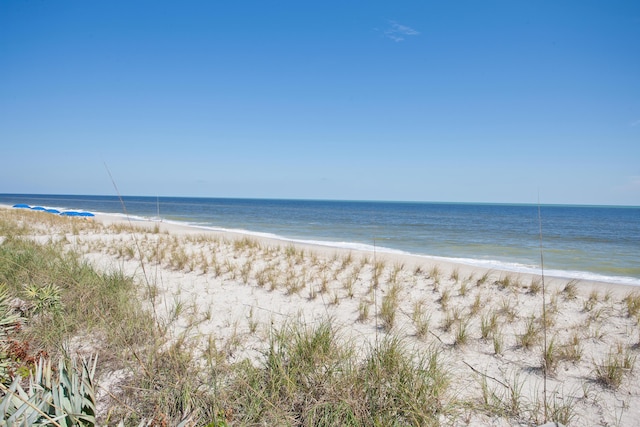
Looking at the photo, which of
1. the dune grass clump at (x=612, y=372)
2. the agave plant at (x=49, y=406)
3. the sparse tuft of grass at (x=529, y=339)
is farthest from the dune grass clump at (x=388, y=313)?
the agave plant at (x=49, y=406)

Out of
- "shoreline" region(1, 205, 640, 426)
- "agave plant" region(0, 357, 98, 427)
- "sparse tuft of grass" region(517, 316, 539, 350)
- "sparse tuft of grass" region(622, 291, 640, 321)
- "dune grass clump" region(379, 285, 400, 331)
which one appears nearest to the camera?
"agave plant" region(0, 357, 98, 427)

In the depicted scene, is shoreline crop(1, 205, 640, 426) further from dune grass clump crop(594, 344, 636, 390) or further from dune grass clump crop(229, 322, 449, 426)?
dune grass clump crop(229, 322, 449, 426)

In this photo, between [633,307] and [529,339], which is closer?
[529,339]

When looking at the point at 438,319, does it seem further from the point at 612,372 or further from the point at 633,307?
the point at 633,307

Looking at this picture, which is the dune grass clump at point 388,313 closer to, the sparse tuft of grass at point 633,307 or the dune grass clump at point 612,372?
the dune grass clump at point 612,372

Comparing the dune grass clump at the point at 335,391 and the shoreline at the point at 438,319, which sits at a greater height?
the dune grass clump at the point at 335,391

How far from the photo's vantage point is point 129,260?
27.2 feet

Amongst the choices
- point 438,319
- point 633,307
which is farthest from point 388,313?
point 633,307

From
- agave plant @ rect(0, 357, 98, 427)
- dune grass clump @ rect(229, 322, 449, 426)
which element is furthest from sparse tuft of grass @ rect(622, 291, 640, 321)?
agave plant @ rect(0, 357, 98, 427)

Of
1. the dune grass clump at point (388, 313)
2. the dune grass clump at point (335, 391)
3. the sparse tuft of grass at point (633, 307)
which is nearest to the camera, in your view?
the dune grass clump at point (335, 391)

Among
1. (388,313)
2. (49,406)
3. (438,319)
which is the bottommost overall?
(438,319)

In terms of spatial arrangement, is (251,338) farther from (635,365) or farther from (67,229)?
(67,229)

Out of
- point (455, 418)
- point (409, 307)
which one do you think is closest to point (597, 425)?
point (455, 418)

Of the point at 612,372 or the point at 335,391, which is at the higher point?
the point at 335,391
